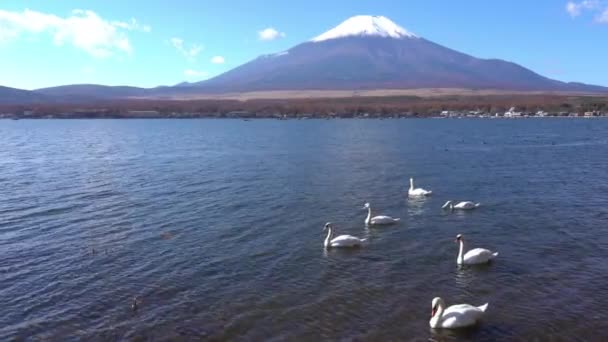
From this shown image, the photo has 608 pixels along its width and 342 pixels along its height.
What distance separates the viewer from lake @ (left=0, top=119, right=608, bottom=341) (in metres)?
17.0

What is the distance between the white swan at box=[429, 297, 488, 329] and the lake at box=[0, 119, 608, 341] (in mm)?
311

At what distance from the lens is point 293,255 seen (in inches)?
935

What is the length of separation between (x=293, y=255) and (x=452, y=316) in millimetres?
8954

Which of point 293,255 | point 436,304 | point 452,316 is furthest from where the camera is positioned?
point 293,255

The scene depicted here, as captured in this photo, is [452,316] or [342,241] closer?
[452,316]

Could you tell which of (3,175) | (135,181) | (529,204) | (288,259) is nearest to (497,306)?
(288,259)

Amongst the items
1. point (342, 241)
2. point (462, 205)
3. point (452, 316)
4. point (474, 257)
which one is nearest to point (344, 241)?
point (342, 241)

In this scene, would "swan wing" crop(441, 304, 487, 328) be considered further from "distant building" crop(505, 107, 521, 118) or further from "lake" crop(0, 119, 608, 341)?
"distant building" crop(505, 107, 521, 118)

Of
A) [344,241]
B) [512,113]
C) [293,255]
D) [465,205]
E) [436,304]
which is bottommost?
[512,113]

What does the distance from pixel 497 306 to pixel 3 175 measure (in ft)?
156

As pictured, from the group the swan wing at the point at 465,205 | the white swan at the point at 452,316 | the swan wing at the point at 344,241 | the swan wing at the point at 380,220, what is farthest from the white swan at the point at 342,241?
the swan wing at the point at 465,205

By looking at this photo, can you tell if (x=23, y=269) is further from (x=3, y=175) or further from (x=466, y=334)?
(x=3, y=175)

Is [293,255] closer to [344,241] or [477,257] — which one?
[344,241]

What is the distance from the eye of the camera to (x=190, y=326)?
1675 centimetres
